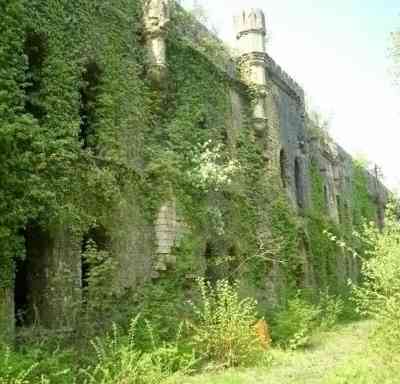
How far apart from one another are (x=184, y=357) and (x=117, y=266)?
2.57m

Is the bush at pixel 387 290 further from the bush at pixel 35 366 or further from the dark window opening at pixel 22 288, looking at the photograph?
the dark window opening at pixel 22 288

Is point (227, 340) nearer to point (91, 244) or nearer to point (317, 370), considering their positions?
point (317, 370)

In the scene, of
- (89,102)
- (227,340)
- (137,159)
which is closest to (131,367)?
(227,340)

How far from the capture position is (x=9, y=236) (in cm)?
898

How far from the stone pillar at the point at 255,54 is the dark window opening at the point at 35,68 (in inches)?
333

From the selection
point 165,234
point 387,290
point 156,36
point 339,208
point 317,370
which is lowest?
point 317,370

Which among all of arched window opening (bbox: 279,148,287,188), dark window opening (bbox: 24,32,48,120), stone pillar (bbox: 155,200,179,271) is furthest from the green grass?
arched window opening (bbox: 279,148,287,188)

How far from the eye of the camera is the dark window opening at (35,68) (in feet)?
34.7

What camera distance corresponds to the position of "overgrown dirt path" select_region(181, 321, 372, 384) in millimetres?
8781

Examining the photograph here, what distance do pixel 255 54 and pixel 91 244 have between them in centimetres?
986

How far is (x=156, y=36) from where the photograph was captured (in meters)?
13.7

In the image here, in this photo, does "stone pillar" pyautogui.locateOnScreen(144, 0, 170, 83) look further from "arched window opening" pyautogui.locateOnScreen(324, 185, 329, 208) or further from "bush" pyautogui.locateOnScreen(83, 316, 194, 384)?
"arched window opening" pyautogui.locateOnScreen(324, 185, 329, 208)

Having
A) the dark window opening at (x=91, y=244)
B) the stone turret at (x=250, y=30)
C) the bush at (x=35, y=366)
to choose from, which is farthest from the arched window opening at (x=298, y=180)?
the bush at (x=35, y=366)

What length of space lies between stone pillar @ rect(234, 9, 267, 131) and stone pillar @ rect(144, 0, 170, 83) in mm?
4916
